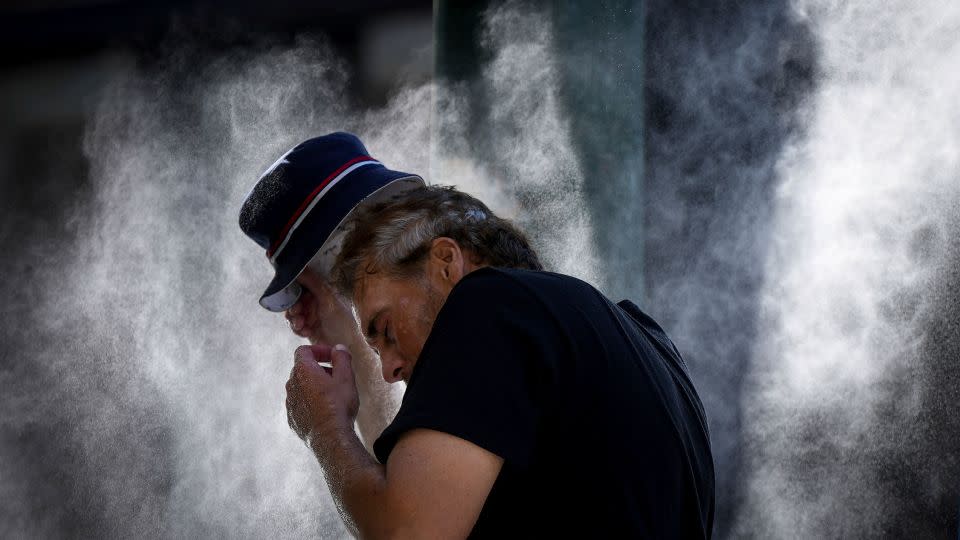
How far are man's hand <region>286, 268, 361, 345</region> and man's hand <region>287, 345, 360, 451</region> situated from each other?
0.53 m

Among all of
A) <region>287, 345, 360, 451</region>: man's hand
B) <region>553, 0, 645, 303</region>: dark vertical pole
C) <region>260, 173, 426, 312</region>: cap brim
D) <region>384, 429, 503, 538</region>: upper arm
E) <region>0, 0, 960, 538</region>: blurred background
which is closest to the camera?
<region>384, 429, 503, 538</region>: upper arm

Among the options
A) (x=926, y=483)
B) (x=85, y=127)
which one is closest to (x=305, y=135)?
(x=85, y=127)

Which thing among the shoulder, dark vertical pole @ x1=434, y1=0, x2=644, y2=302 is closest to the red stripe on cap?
dark vertical pole @ x1=434, y1=0, x2=644, y2=302

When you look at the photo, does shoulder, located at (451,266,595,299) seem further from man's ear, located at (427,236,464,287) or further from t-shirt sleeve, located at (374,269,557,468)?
man's ear, located at (427,236,464,287)

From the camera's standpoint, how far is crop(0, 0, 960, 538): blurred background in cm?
155

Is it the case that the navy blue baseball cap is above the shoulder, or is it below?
above

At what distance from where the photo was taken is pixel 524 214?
1689mm

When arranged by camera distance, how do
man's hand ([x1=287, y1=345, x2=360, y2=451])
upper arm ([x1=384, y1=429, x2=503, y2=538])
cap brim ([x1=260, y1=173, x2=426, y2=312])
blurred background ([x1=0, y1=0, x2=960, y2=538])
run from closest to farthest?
upper arm ([x1=384, y1=429, x2=503, y2=538]) → man's hand ([x1=287, y1=345, x2=360, y2=451]) → cap brim ([x1=260, y1=173, x2=426, y2=312]) → blurred background ([x1=0, y1=0, x2=960, y2=538])

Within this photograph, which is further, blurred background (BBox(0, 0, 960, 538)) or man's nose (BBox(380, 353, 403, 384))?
blurred background (BBox(0, 0, 960, 538))

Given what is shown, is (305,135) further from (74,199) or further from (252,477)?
(252,477)

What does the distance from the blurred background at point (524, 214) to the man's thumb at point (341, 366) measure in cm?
59

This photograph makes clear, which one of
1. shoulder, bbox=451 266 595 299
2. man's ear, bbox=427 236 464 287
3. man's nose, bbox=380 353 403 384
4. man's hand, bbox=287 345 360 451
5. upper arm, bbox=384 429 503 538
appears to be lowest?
upper arm, bbox=384 429 503 538

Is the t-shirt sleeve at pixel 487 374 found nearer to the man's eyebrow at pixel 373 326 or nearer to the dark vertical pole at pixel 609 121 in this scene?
the man's eyebrow at pixel 373 326

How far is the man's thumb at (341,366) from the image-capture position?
1.11 m
